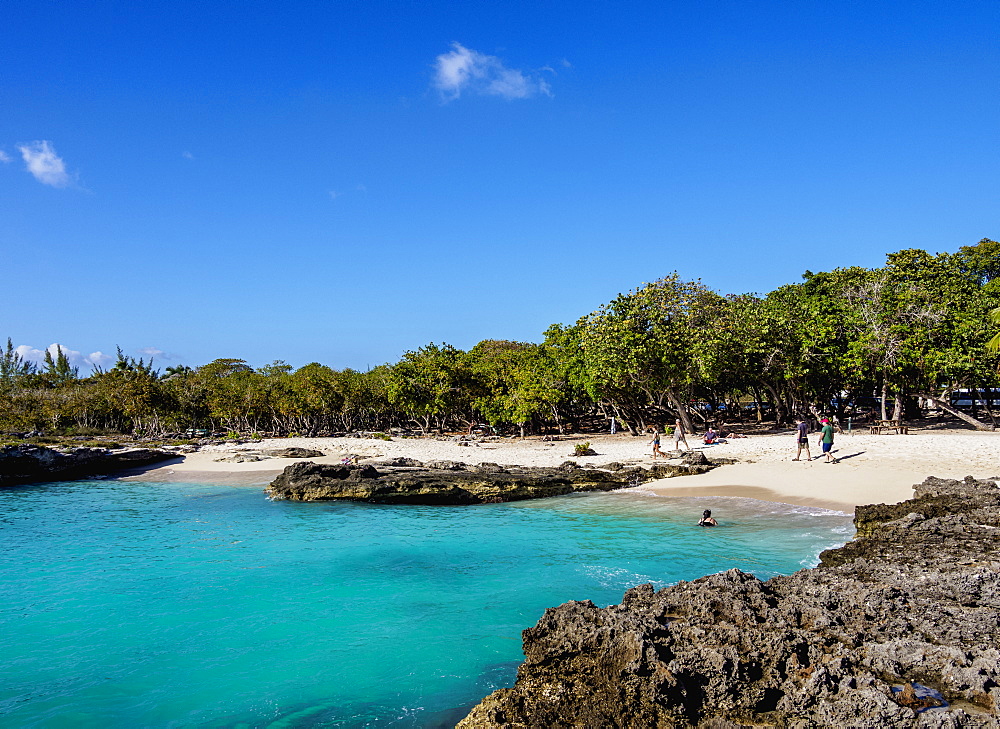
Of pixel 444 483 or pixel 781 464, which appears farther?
pixel 781 464

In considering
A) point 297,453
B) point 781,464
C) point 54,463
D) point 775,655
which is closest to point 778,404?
point 781,464

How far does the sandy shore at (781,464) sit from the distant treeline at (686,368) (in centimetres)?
352

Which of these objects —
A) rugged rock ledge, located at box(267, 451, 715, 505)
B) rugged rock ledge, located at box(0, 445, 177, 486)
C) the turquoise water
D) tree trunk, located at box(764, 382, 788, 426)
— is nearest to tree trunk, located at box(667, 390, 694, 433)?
tree trunk, located at box(764, 382, 788, 426)

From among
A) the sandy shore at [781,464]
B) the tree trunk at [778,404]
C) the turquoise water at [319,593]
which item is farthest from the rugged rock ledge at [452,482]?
the tree trunk at [778,404]

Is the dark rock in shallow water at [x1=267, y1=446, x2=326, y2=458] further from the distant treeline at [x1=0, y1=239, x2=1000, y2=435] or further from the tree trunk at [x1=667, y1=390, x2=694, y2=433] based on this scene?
the tree trunk at [x1=667, y1=390, x2=694, y2=433]

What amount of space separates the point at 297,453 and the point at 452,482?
15.9m

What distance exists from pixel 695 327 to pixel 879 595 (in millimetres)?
26185

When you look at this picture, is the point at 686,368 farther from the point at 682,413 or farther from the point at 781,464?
the point at 781,464

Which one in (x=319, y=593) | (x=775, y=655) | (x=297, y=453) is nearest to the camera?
(x=775, y=655)

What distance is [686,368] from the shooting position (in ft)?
97.6

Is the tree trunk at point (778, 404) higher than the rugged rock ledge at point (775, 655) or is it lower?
higher

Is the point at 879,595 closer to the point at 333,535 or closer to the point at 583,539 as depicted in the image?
the point at 583,539

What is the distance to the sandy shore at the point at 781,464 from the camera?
16984 mm

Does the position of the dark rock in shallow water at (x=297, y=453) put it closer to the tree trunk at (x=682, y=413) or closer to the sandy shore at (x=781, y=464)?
the sandy shore at (x=781, y=464)
